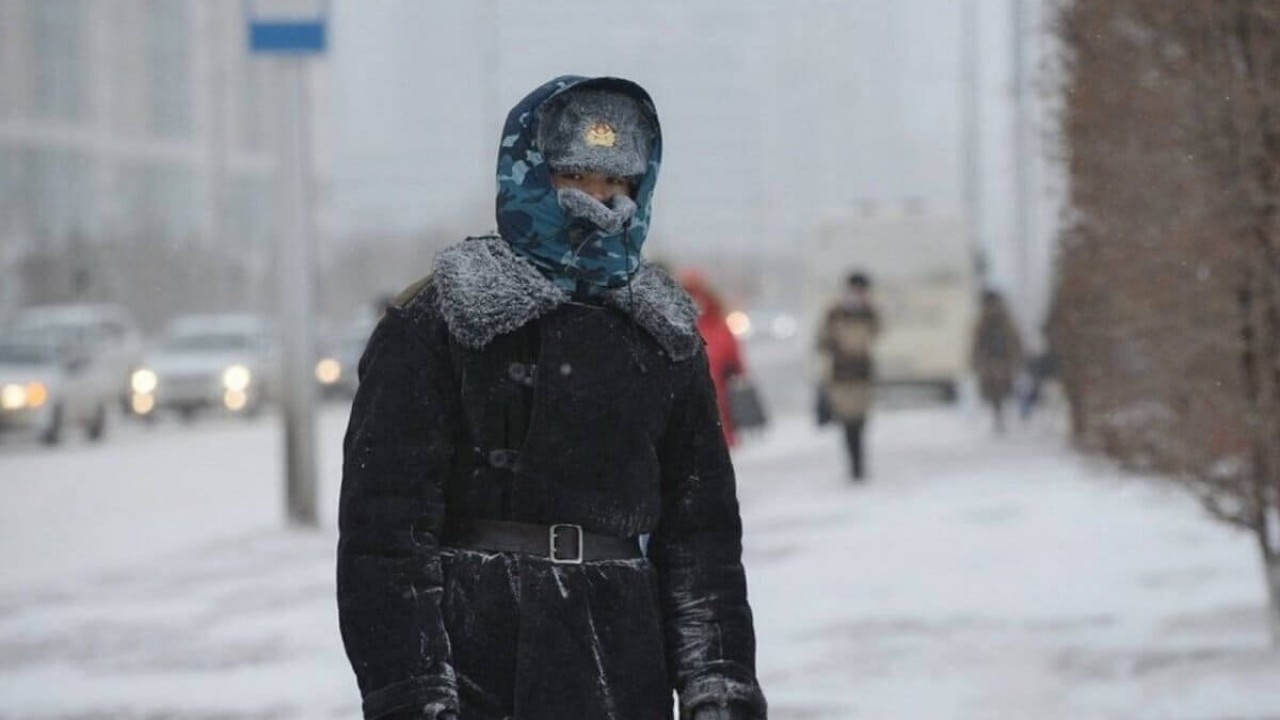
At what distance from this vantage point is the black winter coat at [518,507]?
354 centimetres

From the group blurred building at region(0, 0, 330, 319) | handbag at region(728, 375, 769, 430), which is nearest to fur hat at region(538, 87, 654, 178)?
handbag at region(728, 375, 769, 430)

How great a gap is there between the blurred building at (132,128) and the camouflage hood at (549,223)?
7171 centimetres

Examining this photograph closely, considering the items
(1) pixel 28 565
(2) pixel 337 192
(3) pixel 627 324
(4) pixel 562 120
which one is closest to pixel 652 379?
(3) pixel 627 324

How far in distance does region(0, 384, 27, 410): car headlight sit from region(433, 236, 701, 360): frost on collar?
89.7 feet

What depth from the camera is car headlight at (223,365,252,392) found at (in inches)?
1564

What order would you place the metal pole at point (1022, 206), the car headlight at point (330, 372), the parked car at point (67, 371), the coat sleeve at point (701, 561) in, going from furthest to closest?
the car headlight at point (330, 372) → the parked car at point (67, 371) → the metal pole at point (1022, 206) → the coat sleeve at point (701, 561)

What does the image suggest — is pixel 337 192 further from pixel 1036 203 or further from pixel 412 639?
pixel 412 639

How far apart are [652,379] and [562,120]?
0.44m

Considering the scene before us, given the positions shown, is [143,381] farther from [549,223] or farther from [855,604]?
[549,223]

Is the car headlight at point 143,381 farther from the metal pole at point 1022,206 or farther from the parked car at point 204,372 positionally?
the metal pole at point 1022,206

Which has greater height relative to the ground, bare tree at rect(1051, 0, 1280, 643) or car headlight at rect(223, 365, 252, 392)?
bare tree at rect(1051, 0, 1280, 643)

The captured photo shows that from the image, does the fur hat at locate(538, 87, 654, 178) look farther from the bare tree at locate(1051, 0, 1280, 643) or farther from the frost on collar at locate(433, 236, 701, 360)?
the bare tree at locate(1051, 0, 1280, 643)

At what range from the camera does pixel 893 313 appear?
35969 millimetres

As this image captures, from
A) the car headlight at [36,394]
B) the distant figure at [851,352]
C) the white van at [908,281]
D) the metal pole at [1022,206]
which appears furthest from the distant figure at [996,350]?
the car headlight at [36,394]
